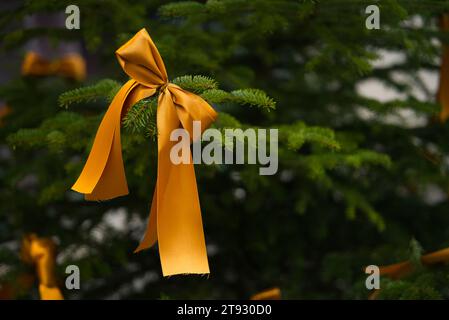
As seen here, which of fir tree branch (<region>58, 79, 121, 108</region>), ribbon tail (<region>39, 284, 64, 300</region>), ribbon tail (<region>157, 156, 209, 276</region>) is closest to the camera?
ribbon tail (<region>157, 156, 209, 276</region>)

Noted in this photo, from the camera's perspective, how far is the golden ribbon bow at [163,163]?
790 mm

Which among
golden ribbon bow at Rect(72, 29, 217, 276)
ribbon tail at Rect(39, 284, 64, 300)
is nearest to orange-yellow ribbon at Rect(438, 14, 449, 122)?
golden ribbon bow at Rect(72, 29, 217, 276)

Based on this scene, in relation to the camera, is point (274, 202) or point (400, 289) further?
point (274, 202)

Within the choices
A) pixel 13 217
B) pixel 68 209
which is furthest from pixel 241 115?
pixel 13 217

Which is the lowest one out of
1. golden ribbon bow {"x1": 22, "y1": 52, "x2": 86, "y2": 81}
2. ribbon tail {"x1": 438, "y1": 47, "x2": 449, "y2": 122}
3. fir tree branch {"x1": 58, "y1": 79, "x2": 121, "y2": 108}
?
fir tree branch {"x1": 58, "y1": 79, "x2": 121, "y2": 108}

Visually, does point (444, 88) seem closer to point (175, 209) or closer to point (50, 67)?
point (175, 209)

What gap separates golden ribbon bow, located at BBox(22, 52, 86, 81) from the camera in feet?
4.97

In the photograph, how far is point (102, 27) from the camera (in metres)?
1.19

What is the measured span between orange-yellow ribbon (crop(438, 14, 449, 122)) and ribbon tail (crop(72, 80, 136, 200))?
2.49ft

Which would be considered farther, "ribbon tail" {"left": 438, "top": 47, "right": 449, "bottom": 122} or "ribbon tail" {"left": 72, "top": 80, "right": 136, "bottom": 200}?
"ribbon tail" {"left": 438, "top": 47, "right": 449, "bottom": 122}

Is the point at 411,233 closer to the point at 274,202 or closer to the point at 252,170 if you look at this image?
the point at 274,202

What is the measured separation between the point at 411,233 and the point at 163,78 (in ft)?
2.83

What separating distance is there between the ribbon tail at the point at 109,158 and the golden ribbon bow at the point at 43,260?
0.45 m

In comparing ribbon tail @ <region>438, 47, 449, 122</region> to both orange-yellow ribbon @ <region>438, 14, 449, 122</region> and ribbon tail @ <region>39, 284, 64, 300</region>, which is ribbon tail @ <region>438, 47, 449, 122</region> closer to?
orange-yellow ribbon @ <region>438, 14, 449, 122</region>
